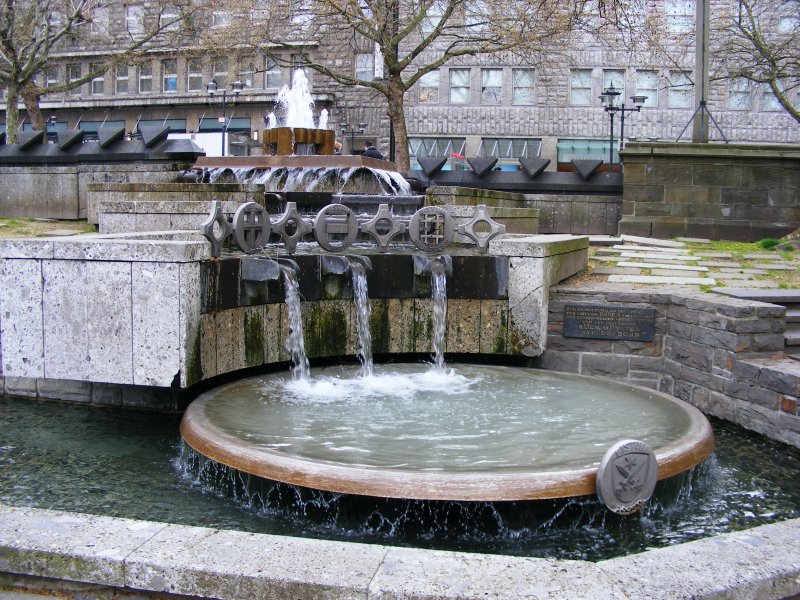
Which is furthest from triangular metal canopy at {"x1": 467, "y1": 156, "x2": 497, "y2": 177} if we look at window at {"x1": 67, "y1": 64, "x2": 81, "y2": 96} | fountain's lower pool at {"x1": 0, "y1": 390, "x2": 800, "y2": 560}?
window at {"x1": 67, "y1": 64, "x2": 81, "y2": 96}

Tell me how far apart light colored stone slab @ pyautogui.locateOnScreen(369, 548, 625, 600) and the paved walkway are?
303 inches

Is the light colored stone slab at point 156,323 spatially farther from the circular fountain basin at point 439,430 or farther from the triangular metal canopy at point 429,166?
the triangular metal canopy at point 429,166

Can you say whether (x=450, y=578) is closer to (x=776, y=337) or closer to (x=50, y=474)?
(x=50, y=474)

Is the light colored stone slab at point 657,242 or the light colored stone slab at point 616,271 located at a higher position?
the light colored stone slab at point 657,242

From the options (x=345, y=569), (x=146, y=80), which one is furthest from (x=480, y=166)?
(x=146, y=80)

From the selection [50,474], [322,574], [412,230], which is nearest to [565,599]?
[322,574]

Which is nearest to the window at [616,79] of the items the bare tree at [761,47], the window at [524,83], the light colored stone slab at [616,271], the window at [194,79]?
the window at [524,83]

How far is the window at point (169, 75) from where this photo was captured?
158ft

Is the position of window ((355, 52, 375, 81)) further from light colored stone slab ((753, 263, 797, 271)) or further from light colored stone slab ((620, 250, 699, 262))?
light colored stone slab ((753, 263, 797, 271))

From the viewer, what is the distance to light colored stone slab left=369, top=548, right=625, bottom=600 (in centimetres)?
339

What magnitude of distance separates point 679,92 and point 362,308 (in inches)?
1499

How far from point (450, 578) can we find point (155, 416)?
15.9 ft

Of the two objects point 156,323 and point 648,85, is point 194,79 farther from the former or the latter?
point 156,323

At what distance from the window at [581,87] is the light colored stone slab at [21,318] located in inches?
1553
